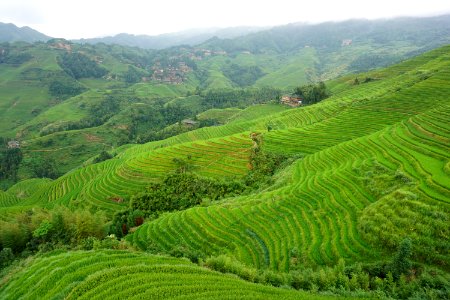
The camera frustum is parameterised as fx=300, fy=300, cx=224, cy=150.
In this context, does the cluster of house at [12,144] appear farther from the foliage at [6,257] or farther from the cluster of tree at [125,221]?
the foliage at [6,257]

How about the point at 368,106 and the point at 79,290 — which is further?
the point at 368,106

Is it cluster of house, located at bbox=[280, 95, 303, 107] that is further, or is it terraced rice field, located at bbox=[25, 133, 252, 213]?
cluster of house, located at bbox=[280, 95, 303, 107]

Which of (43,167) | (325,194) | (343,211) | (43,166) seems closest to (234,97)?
(43,166)

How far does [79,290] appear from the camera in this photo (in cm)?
1437

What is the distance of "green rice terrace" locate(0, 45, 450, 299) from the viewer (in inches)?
622

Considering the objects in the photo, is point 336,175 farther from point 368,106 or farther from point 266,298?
point 368,106

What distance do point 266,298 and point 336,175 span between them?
20.9 metres

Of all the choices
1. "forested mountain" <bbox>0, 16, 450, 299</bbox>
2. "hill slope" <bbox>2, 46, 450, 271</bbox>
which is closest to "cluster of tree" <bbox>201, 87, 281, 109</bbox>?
"forested mountain" <bbox>0, 16, 450, 299</bbox>

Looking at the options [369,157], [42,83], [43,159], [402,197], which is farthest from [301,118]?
[42,83]

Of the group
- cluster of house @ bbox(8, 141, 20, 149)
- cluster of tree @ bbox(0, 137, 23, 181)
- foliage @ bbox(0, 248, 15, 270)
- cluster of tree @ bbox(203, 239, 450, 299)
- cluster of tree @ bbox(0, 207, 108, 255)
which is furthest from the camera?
cluster of house @ bbox(8, 141, 20, 149)

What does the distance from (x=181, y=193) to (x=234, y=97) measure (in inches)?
5269

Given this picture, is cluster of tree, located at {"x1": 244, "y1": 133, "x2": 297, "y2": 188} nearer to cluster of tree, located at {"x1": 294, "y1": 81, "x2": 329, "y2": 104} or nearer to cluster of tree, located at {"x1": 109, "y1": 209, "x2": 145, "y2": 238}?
cluster of tree, located at {"x1": 109, "y1": 209, "x2": 145, "y2": 238}

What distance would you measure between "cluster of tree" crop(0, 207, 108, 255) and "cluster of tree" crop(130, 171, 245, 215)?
11.0m

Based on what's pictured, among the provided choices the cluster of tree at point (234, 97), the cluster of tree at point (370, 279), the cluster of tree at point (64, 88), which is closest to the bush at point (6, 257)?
the cluster of tree at point (370, 279)
